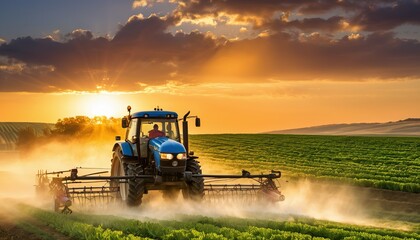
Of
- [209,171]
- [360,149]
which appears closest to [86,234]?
[209,171]

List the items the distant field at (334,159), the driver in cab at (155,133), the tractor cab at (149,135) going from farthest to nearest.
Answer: the distant field at (334,159) → the driver in cab at (155,133) → the tractor cab at (149,135)

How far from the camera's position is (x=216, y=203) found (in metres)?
20.2

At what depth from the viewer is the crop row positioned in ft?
45.2

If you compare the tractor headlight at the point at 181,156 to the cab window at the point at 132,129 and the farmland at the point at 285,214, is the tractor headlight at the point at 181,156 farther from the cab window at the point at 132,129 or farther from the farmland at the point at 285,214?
the cab window at the point at 132,129

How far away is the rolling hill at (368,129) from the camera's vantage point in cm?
12174

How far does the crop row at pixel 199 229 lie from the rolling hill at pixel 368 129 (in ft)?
338

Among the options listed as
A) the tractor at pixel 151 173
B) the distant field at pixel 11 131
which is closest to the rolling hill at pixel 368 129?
the distant field at pixel 11 131

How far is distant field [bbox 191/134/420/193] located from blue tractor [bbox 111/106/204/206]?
13054 mm

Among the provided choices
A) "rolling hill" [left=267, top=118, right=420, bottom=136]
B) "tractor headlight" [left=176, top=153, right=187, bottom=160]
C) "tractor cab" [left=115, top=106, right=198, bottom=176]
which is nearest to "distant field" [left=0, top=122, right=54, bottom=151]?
"rolling hill" [left=267, top=118, right=420, bottom=136]

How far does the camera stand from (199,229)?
1499cm

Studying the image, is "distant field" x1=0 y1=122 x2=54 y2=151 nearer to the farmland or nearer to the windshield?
the farmland

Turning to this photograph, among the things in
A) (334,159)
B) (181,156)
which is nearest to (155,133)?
(181,156)

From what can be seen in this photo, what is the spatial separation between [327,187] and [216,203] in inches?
474

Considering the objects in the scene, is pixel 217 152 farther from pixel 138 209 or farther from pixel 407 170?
pixel 138 209
